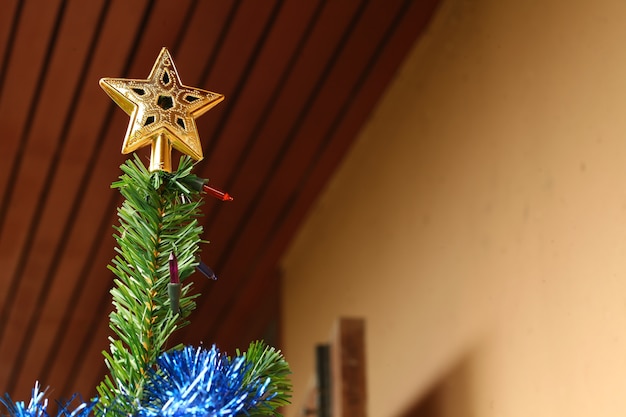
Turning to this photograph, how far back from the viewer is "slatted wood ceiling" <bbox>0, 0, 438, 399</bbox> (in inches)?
62.9

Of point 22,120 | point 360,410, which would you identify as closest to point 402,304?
point 360,410

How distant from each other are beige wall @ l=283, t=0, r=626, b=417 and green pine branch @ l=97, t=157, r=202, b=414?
24.1 inches

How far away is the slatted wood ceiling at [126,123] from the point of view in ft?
5.24

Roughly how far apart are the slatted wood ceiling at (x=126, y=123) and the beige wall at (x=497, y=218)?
0.14m

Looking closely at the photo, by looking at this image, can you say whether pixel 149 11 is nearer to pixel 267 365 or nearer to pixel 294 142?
Result: pixel 294 142

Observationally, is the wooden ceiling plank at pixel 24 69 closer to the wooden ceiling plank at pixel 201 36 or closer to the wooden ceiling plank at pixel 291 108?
the wooden ceiling plank at pixel 201 36

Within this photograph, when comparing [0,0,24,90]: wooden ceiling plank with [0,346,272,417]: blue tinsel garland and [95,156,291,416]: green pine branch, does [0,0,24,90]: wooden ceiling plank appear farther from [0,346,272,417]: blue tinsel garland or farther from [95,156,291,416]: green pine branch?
[0,346,272,417]: blue tinsel garland

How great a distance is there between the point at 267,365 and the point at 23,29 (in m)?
1.13

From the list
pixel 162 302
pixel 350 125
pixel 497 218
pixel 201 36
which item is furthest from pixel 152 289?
pixel 350 125

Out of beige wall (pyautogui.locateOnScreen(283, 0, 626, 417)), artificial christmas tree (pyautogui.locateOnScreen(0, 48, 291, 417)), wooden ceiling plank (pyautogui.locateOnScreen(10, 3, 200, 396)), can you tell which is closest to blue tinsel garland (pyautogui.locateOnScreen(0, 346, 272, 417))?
artificial christmas tree (pyautogui.locateOnScreen(0, 48, 291, 417))

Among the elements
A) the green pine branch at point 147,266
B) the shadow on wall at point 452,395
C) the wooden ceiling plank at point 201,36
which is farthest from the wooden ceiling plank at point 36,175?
the green pine branch at point 147,266

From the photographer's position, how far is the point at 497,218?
4.53 ft

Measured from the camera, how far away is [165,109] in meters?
0.70

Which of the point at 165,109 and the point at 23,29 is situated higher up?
the point at 23,29
